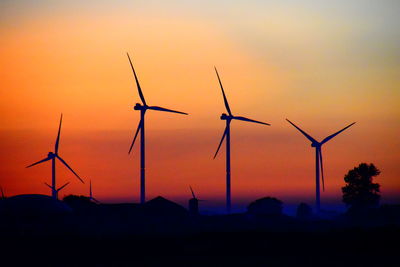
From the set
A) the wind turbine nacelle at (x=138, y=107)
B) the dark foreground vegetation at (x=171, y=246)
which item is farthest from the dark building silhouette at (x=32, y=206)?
the wind turbine nacelle at (x=138, y=107)


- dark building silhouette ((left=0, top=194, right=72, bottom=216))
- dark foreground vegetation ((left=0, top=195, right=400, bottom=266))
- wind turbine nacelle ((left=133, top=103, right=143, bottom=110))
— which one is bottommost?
dark foreground vegetation ((left=0, top=195, right=400, bottom=266))

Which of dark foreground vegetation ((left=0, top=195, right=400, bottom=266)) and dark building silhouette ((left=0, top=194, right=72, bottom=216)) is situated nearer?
dark foreground vegetation ((left=0, top=195, right=400, bottom=266))

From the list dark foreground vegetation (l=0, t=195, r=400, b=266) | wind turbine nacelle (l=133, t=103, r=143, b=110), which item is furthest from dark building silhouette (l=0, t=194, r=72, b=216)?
wind turbine nacelle (l=133, t=103, r=143, b=110)

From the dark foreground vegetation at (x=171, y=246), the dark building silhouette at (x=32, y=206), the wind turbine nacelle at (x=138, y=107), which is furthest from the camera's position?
the dark building silhouette at (x=32, y=206)

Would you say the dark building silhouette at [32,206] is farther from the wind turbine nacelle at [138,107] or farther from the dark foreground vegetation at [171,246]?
the wind turbine nacelle at [138,107]

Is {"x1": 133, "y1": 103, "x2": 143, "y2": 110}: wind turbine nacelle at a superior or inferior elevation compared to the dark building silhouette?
superior

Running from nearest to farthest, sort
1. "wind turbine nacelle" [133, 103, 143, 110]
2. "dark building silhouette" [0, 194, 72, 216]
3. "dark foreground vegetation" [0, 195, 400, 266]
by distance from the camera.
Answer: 1. "dark foreground vegetation" [0, 195, 400, 266]
2. "wind turbine nacelle" [133, 103, 143, 110]
3. "dark building silhouette" [0, 194, 72, 216]

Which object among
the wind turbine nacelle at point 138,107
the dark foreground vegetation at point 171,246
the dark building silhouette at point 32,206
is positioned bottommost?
the dark foreground vegetation at point 171,246

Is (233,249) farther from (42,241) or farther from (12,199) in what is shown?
(12,199)


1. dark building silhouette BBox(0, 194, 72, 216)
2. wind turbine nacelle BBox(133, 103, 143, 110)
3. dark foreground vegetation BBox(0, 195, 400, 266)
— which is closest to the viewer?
dark foreground vegetation BBox(0, 195, 400, 266)

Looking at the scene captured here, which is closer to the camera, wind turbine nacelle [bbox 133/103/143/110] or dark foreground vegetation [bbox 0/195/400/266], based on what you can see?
dark foreground vegetation [bbox 0/195/400/266]

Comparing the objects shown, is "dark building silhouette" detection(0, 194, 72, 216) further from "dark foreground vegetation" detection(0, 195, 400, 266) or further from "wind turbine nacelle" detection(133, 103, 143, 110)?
"wind turbine nacelle" detection(133, 103, 143, 110)

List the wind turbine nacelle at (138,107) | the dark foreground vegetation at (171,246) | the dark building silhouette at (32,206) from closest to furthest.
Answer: the dark foreground vegetation at (171,246) < the wind turbine nacelle at (138,107) < the dark building silhouette at (32,206)

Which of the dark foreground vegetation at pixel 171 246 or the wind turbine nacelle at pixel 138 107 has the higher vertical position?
the wind turbine nacelle at pixel 138 107
